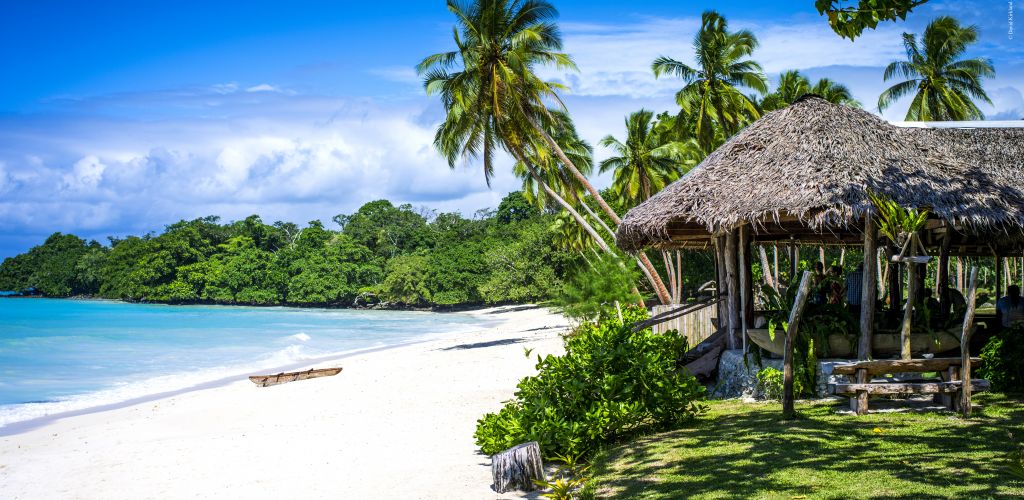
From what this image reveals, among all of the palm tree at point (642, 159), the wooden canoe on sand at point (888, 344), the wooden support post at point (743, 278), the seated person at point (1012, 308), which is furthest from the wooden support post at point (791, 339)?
the palm tree at point (642, 159)

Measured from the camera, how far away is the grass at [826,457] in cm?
512

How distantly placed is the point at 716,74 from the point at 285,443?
1586 centimetres

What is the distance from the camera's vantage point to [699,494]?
17.7 feet

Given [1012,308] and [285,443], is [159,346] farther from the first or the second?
[1012,308]

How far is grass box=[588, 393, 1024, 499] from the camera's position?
5.12 metres

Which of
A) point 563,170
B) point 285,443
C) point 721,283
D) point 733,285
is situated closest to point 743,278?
point 733,285

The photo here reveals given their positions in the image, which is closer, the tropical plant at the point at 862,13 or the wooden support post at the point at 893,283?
the tropical plant at the point at 862,13

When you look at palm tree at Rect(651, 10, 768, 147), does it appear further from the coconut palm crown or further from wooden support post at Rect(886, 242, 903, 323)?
wooden support post at Rect(886, 242, 903, 323)

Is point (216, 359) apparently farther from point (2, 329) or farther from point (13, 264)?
point (13, 264)

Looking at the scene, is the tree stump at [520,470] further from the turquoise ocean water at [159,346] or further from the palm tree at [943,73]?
the palm tree at [943,73]

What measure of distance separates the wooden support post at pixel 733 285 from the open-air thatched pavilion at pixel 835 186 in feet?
0.04

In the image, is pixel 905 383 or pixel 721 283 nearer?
pixel 905 383

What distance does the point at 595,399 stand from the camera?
7.59 metres

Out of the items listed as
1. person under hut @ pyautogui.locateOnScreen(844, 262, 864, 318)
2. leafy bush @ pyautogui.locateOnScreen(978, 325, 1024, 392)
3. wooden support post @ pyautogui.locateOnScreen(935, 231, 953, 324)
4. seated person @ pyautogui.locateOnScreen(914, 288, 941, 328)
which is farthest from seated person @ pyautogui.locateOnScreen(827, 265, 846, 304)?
leafy bush @ pyautogui.locateOnScreen(978, 325, 1024, 392)
